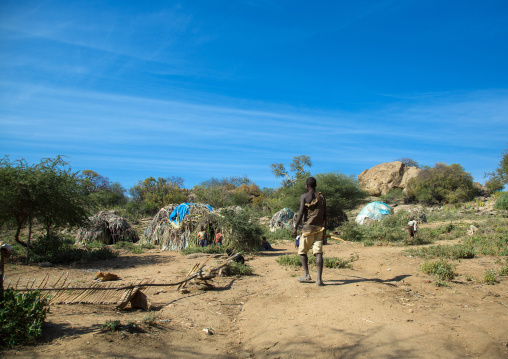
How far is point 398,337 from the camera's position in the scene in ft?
12.3

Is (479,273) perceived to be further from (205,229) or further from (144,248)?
(144,248)

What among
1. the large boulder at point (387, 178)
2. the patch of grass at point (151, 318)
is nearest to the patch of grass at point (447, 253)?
the patch of grass at point (151, 318)

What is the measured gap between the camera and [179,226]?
14484 millimetres

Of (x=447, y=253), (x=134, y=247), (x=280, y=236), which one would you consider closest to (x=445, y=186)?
(x=280, y=236)

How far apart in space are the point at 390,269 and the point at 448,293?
2208mm

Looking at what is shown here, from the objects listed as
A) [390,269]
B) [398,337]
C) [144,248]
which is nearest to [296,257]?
[390,269]

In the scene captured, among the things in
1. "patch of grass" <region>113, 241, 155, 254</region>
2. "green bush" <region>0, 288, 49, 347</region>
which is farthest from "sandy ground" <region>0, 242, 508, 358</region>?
"patch of grass" <region>113, 241, 155, 254</region>

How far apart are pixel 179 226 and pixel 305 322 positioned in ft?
35.3

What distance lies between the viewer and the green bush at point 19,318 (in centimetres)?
336

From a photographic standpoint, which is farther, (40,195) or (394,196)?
(394,196)

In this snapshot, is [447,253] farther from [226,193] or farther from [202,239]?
[226,193]

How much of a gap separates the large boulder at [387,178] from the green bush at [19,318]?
40.1 m

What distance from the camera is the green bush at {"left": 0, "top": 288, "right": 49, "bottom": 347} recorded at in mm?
3363

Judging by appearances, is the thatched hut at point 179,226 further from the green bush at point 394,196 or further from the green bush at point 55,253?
the green bush at point 394,196
